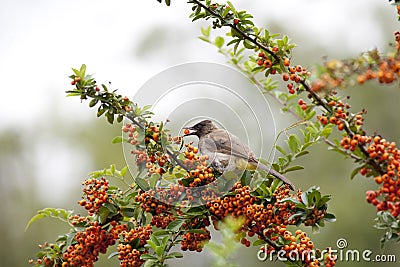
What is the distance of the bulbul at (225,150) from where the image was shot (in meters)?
1.26

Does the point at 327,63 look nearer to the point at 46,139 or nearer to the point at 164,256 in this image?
the point at 164,256

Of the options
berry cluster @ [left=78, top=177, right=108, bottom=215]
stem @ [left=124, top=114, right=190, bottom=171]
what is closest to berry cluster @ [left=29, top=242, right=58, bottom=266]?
berry cluster @ [left=78, top=177, right=108, bottom=215]

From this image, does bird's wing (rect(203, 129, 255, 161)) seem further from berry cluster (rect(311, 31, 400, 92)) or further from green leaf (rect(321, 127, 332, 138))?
berry cluster (rect(311, 31, 400, 92))

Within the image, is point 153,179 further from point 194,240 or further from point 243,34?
point 243,34

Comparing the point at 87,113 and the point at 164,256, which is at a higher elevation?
the point at 87,113

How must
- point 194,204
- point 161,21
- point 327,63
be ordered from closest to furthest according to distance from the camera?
point 327,63
point 194,204
point 161,21

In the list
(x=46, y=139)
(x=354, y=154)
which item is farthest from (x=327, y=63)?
(x=46, y=139)

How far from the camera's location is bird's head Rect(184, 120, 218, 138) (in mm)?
1327

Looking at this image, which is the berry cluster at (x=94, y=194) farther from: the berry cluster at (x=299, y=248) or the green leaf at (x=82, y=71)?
the berry cluster at (x=299, y=248)

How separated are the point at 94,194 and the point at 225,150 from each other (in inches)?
12.4

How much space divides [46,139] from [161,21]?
2013 millimetres

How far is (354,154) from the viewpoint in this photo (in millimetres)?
958

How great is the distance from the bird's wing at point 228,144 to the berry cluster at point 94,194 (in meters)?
0.28

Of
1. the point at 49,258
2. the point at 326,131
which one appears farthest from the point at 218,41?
the point at 49,258
